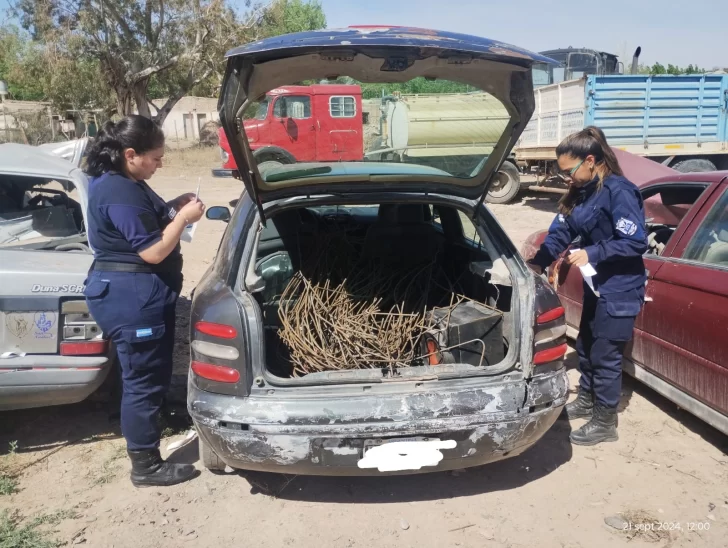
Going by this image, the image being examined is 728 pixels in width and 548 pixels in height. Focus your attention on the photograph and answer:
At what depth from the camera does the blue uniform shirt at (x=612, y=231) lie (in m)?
3.03

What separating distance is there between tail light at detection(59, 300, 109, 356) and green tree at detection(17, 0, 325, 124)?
2171cm

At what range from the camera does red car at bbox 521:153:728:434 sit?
3.05 metres

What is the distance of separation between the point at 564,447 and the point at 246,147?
7.72 feet

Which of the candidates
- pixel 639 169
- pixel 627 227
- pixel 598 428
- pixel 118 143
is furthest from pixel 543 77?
pixel 118 143

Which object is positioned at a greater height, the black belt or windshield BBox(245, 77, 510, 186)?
windshield BBox(245, 77, 510, 186)

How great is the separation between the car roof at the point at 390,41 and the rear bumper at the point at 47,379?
5.77 feet

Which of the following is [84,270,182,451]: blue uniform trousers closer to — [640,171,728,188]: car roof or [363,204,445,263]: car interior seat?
[363,204,445,263]: car interior seat

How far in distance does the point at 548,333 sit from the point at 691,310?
1.02 m

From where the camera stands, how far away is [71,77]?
2250 cm

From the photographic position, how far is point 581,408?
3723 mm

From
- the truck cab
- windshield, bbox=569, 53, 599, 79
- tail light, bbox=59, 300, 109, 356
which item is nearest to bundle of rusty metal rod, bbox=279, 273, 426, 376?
tail light, bbox=59, 300, 109, 356

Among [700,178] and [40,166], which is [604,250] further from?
[40,166]


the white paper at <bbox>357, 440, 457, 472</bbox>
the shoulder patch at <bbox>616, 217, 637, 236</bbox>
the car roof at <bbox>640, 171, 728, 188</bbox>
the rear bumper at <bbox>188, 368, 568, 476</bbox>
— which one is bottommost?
the white paper at <bbox>357, 440, 457, 472</bbox>

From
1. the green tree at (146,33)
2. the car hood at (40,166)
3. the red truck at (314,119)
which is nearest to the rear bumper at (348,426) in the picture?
the car hood at (40,166)
